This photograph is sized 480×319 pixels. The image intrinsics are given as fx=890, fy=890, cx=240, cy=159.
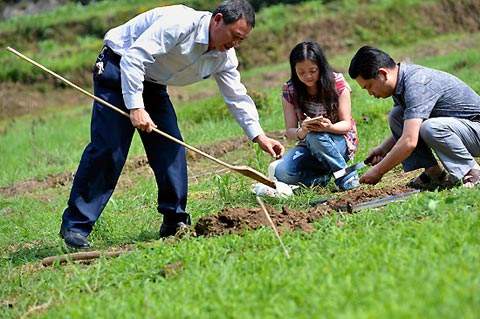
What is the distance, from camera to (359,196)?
6320 millimetres

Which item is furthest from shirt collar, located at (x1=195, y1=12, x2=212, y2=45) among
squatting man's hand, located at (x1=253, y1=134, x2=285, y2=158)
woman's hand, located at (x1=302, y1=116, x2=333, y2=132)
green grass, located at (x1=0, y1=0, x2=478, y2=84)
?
green grass, located at (x1=0, y1=0, x2=478, y2=84)

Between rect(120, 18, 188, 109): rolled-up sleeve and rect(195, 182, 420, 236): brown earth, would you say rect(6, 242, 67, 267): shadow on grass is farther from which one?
rect(120, 18, 188, 109): rolled-up sleeve

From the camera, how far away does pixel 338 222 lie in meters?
5.42

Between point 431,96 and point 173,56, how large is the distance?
1.83 metres

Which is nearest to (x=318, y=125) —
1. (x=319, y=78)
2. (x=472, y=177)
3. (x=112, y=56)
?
(x=319, y=78)

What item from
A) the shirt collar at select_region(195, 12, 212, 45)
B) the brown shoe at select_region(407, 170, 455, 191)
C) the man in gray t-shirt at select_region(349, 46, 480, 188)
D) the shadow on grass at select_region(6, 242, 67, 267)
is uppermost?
the shirt collar at select_region(195, 12, 212, 45)

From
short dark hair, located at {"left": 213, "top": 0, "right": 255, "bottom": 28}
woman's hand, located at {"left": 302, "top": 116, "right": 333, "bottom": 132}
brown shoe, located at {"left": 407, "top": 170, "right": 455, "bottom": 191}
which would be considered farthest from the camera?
woman's hand, located at {"left": 302, "top": 116, "right": 333, "bottom": 132}

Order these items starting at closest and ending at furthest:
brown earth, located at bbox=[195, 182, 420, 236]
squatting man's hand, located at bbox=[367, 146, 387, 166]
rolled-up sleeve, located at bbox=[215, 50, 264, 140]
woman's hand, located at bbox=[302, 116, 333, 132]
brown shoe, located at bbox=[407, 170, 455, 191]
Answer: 1. brown earth, located at bbox=[195, 182, 420, 236]
2. rolled-up sleeve, located at bbox=[215, 50, 264, 140]
3. brown shoe, located at bbox=[407, 170, 455, 191]
4. squatting man's hand, located at bbox=[367, 146, 387, 166]
5. woman's hand, located at bbox=[302, 116, 333, 132]

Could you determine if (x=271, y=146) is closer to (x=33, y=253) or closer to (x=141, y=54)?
(x=141, y=54)

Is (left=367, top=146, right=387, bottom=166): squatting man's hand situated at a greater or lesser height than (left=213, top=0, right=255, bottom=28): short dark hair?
lesser

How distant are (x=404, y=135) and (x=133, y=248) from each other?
2.01m

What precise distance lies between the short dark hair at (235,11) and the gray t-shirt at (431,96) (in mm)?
1228

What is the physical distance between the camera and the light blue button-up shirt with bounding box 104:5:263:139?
19.3ft

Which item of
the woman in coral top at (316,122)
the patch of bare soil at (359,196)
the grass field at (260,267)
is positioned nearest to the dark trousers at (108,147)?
the grass field at (260,267)
